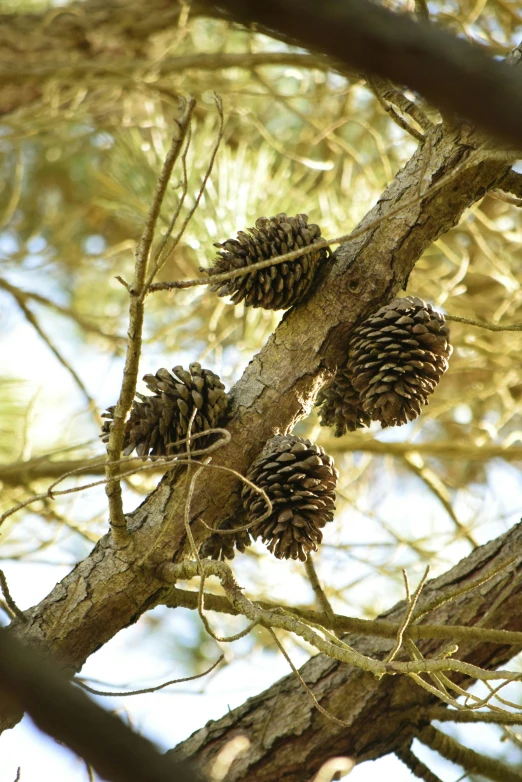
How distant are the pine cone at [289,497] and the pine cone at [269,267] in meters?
0.18

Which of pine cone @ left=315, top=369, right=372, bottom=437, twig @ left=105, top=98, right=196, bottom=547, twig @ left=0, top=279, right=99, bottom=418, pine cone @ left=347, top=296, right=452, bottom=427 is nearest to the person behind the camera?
twig @ left=105, top=98, right=196, bottom=547

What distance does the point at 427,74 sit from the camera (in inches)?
14.4

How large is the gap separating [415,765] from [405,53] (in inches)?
45.4

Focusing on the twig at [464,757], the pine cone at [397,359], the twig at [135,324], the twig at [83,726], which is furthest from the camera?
the twig at [464,757]

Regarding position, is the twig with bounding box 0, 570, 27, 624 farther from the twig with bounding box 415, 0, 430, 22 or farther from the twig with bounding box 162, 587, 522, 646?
the twig with bounding box 415, 0, 430, 22

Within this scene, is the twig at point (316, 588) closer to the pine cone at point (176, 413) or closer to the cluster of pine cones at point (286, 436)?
the cluster of pine cones at point (286, 436)

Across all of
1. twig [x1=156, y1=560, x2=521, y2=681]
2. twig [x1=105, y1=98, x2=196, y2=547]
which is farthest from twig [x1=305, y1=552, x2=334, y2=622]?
twig [x1=105, y1=98, x2=196, y2=547]

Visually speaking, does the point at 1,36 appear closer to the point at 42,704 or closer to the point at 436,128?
the point at 436,128

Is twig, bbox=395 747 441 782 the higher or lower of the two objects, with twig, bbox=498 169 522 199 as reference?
lower

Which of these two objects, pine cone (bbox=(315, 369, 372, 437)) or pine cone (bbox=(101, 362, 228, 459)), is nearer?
pine cone (bbox=(101, 362, 228, 459))

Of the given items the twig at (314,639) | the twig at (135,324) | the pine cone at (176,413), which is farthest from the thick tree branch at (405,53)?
the pine cone at (176,413)

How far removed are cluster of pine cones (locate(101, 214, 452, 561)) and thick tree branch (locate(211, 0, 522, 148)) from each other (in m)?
0.53

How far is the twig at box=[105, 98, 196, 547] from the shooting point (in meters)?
0.65

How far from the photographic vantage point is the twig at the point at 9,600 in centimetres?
81
